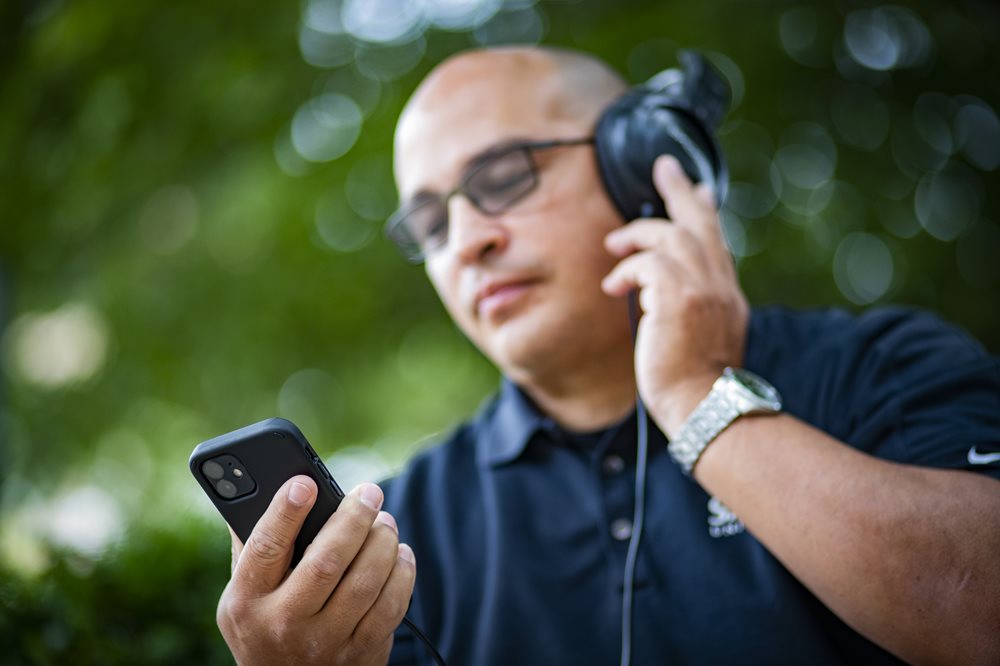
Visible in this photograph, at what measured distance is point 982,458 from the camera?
1550mm

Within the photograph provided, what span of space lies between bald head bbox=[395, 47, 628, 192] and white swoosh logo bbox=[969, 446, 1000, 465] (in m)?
1.26

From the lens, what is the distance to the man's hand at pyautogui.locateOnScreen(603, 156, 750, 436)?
1.74m

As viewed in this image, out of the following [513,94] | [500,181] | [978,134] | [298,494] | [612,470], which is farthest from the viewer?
[978,134]

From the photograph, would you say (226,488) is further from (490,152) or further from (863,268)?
(863,268)

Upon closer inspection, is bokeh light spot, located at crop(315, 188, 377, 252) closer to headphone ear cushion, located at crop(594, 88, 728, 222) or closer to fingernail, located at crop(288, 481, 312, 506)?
headphone ear cushion, located at crop(594, 88, 728, 222)

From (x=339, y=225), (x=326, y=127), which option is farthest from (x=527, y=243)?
(x=339, y=225)

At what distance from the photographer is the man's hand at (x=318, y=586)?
4.30 ft

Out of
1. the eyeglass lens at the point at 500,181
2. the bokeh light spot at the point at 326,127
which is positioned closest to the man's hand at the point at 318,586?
the eyeglass lens at the point at 500,181

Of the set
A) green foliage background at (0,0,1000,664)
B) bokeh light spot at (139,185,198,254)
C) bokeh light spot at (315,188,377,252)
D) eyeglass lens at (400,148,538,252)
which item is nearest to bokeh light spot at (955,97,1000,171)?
green foliage background at (0,0,1000,664)

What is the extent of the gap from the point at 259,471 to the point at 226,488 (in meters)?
0.07

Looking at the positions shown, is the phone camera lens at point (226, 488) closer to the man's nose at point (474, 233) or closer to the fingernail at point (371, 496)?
the fingernail at point (371, 496)

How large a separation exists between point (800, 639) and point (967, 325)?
4.94 m

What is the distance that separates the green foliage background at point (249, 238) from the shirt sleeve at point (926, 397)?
5.63 feet

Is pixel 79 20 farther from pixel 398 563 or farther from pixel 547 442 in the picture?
pixel 398 563
